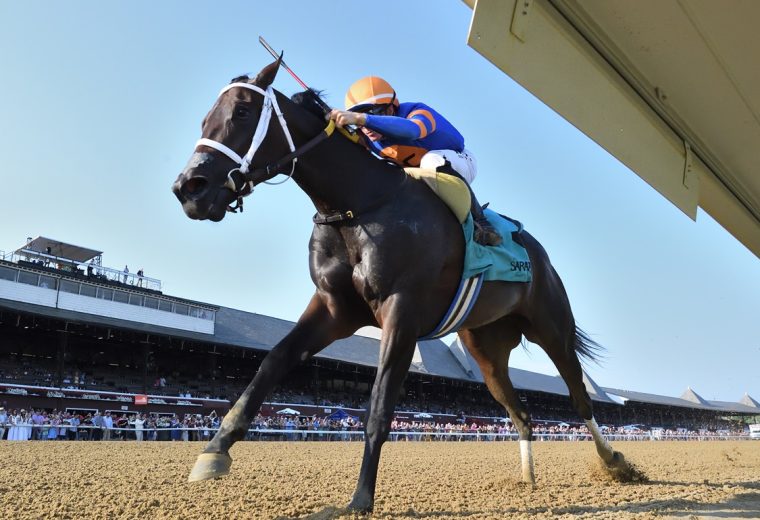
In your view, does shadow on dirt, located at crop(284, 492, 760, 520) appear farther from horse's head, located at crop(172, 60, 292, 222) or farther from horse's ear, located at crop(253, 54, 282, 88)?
horse's ear, located at crop(253, 54, 282, 88)

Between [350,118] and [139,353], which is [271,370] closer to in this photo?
[350,118]

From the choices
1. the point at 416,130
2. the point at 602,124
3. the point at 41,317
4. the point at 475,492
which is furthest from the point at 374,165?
the point at 41,317

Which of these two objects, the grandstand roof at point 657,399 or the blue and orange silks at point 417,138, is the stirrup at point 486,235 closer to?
the blue and orange silks at point 417,138

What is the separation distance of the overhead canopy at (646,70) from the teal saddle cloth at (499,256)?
1.15 metres

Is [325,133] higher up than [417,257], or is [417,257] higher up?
[325,133]

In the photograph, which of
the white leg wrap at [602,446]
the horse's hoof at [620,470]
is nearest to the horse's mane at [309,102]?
the white leg wrap at [602,446]

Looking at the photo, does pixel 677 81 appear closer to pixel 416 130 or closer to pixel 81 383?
pixel 416 130

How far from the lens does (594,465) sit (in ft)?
19.3

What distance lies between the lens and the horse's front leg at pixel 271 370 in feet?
10.7

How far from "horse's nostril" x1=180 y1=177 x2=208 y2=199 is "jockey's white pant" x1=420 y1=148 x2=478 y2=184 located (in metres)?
1.63

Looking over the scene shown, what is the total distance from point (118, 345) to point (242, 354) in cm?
547

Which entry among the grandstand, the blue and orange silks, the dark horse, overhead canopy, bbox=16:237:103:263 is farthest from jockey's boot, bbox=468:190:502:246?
overhead canopy, bbox=16:237:103:263

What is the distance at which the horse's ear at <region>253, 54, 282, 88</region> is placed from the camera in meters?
3.63

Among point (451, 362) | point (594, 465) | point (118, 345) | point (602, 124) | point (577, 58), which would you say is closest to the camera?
point (577, 58)
